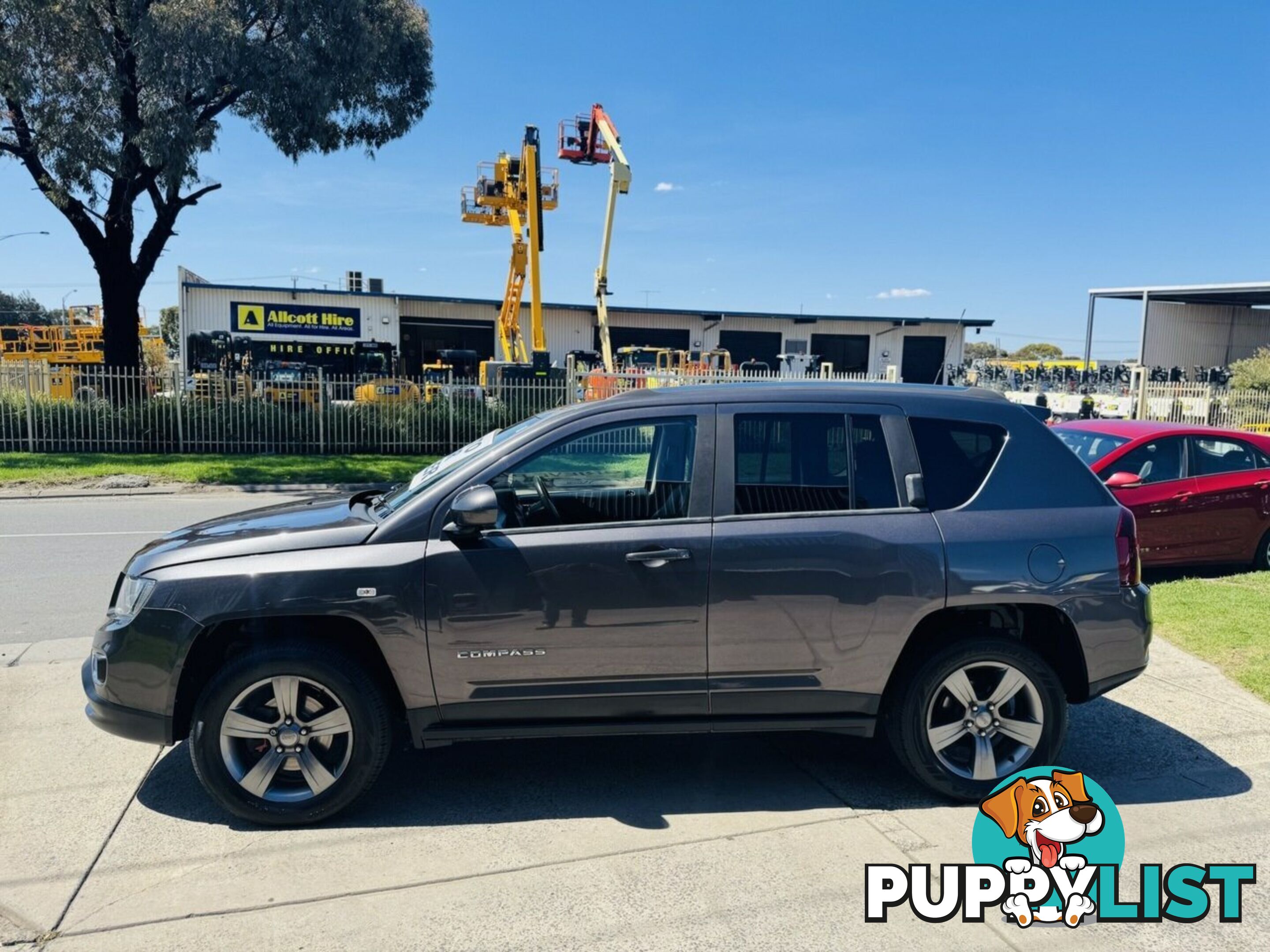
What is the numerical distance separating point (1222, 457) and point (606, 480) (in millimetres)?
7066

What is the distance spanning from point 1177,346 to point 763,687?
173ft

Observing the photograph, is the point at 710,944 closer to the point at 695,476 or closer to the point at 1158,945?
the point at 1158,945

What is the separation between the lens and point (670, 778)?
14.0 feet

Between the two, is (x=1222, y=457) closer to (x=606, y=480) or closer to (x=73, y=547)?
(x=606, y=480)

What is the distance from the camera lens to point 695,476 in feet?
13.0

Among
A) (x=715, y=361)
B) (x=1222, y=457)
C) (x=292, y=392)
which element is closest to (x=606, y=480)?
(x=1222, y=457)

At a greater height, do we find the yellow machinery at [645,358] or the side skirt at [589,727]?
the yellow machinery at [645,358]

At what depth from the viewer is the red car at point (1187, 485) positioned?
8.12 metres

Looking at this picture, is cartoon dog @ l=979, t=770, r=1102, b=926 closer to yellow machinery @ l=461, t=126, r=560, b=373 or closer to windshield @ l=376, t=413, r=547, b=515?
windshield @ l=376, t=413, r=547, b=515

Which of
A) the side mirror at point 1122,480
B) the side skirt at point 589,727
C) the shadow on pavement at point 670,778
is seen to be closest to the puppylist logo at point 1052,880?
the shadow on pavement at point 670,778

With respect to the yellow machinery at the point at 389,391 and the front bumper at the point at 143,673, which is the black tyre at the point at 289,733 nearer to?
the front bumper at the point at 143,673

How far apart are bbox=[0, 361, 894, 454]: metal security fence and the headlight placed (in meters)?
14.4

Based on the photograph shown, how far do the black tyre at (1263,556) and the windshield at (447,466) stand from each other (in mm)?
7700

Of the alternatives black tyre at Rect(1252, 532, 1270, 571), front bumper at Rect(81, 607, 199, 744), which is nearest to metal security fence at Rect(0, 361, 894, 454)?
black tyre at Rect(1252, 532, 1270, 571)
